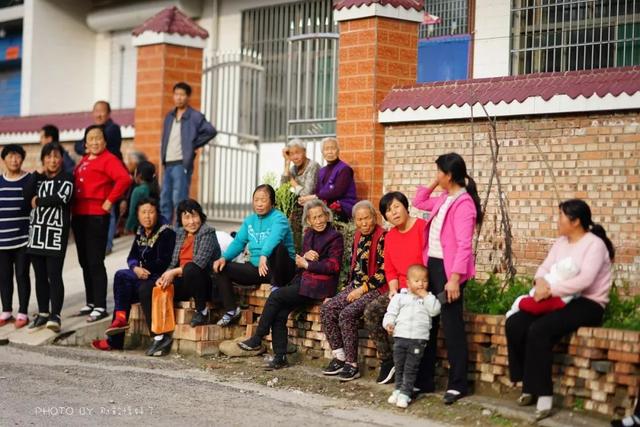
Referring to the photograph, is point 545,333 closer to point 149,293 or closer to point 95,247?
point 149,293

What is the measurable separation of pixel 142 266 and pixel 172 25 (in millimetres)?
5531

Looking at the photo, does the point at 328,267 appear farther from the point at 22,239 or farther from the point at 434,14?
the point at 434,14

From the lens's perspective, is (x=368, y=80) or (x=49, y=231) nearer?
(x=49, y=231)

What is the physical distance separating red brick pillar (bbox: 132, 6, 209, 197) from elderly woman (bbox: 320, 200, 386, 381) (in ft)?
21.9

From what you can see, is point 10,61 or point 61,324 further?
point 10,61

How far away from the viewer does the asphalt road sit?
8.21m

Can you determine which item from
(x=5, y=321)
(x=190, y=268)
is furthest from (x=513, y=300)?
(x=5, y=321)

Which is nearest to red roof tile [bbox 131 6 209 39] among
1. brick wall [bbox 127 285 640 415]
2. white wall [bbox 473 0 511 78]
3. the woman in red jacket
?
the woman in red jacket

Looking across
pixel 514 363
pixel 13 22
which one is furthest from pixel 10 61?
pixel 514 363

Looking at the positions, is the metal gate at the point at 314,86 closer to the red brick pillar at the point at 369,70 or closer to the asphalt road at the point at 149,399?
the red brick pillar at the point at 369,70

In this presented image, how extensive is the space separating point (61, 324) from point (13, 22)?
1253 cm

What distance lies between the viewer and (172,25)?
16.0 metres

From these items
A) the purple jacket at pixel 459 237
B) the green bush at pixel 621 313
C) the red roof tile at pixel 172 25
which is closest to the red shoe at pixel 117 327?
the purple jacket at pixel 459 237

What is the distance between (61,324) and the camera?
12094 millimetres
